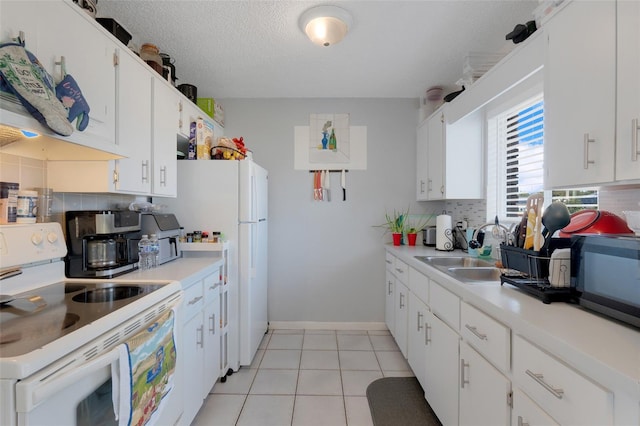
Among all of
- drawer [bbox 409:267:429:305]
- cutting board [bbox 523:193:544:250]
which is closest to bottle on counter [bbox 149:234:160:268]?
drawer [bbox 409:267:429:305]

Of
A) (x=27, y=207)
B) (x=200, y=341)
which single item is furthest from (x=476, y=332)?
(x=27, y=207)

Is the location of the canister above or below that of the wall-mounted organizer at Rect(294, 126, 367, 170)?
below

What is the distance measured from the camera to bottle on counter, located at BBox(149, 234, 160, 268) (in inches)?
72.0

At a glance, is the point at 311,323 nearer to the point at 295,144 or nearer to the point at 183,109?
the point at 295,144

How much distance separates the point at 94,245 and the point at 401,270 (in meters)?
2.19

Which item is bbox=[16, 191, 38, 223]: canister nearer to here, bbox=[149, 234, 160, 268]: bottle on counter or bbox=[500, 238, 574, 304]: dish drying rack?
bbox=[149, 234, 160, 268]: bottle on counter

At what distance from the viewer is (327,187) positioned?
10.2ft

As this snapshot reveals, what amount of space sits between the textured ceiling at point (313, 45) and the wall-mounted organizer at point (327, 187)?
851mm

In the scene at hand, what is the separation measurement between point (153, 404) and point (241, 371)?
51.3 inches

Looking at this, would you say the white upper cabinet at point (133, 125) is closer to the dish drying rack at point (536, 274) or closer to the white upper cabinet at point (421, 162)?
the dish drying rack at point (536, 274)

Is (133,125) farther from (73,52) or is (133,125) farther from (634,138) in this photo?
(634,138)

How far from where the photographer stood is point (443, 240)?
2605 millimetres

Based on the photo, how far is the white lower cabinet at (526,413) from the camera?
0.88 meters

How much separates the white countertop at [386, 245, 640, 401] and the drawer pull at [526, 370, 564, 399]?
0.10 metres
